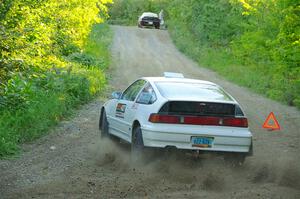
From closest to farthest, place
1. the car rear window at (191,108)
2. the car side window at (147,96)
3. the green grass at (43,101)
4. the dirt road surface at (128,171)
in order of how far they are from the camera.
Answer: the dirt road surface at (128,171) → the car rear window at (191,108) → the car side window at (147,96) → the green grass at (43,101)

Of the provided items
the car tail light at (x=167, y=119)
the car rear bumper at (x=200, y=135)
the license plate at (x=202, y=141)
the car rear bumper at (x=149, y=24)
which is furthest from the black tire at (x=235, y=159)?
the car rear bumper at (x=149, y=24)

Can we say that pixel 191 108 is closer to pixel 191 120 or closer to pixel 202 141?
pixel 191 120

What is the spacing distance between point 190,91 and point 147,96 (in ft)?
2.34

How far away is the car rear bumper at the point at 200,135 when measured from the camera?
29.1ft

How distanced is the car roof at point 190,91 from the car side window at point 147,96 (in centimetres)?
12

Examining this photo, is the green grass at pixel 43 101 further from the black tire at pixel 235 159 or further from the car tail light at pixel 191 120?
the black tire at pixel 235 159

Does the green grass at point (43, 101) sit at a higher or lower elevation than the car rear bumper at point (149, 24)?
lower

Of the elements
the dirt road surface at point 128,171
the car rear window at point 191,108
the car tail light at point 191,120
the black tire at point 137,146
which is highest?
the car rear window at point 191,108

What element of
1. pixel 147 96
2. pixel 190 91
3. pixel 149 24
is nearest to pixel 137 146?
pixel 147 96

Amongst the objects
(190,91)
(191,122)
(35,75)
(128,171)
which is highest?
(35,75)

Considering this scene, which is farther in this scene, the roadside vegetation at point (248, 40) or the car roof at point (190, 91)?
the roadside vegetation at point (248, 40)

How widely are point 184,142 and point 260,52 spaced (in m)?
20.7

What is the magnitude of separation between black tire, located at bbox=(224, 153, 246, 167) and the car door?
1.75m

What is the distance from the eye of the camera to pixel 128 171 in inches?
353
